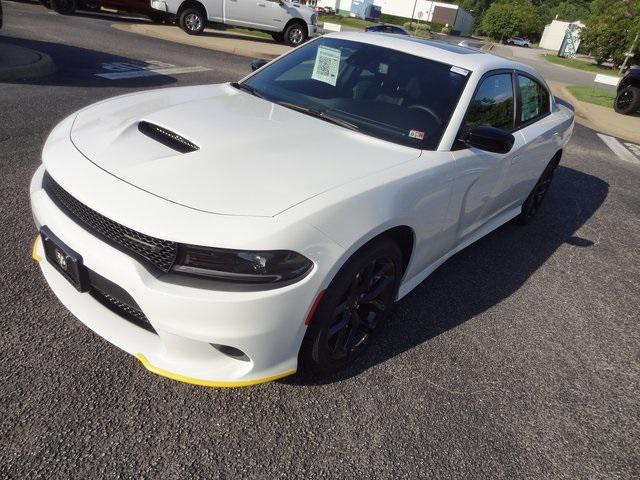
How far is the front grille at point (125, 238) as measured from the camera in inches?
71.5

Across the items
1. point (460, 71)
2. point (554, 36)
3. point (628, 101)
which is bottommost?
point (554, 36)

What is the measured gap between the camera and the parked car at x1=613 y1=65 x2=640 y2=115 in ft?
41.8


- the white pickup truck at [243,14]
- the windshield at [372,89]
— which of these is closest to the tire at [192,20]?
the white pickup truck at [243,14]

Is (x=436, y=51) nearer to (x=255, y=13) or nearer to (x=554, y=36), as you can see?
(x=255, y=13)

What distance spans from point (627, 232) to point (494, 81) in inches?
121

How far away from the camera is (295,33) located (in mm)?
16328

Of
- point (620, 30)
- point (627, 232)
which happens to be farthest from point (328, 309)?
point (620, 30)

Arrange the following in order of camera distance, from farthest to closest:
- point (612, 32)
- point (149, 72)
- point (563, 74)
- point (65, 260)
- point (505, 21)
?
point (505, 21), point (612, 32), point (563, 74), point (149, 72), point (65, 260)

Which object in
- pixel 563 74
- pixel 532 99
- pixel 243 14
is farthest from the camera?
pixel 563 74

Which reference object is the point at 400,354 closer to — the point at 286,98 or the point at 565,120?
the point at 286,98

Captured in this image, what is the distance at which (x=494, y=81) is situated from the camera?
321cm

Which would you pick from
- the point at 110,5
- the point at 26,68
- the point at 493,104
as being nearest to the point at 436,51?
the point at 493,104

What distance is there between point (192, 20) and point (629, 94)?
1330 centimetres

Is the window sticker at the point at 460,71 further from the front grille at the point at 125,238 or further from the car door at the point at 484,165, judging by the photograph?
the front grille at the point at 125,238
